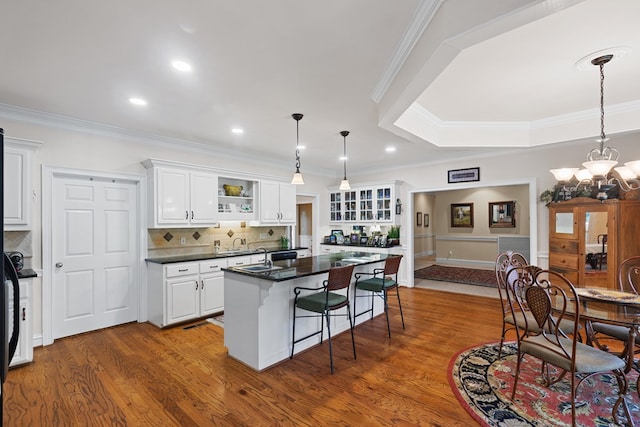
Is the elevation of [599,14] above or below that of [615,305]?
above

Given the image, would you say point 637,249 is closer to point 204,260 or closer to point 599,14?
point 599,14

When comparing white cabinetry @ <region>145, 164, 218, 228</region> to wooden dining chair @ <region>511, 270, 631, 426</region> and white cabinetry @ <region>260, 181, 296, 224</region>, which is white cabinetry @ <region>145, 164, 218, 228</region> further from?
wooden dining chair @ <region>511, 270, 631, 426</region>

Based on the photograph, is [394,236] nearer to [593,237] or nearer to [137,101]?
[593,237]

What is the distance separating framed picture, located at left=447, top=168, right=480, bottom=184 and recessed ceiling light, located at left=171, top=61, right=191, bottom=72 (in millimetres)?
4832

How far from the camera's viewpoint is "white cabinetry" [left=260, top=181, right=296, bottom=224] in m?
5.58

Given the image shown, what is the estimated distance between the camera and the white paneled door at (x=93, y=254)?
364 cm

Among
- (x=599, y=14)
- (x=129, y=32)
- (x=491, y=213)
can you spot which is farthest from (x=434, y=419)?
(x=491, y=213)

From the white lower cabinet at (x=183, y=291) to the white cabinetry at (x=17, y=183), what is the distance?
1.49m

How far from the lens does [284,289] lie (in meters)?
3.12

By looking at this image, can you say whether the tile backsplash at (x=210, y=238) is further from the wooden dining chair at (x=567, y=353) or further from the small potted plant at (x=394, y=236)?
the wooden dining chair at (x=567, y=353)

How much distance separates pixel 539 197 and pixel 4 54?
6402mm

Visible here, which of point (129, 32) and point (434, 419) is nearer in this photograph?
point (129, 32)

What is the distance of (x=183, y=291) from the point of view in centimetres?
414

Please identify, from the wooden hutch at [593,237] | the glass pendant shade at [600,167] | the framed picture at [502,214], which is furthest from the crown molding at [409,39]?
the framed picture at [502,214]
